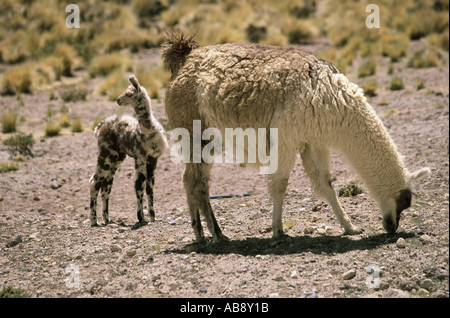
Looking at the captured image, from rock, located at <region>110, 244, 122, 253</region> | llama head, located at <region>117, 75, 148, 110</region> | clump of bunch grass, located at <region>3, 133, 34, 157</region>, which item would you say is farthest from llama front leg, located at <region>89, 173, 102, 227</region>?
clump of bunch grass, located at <region>3, 133, 34, 157</region>

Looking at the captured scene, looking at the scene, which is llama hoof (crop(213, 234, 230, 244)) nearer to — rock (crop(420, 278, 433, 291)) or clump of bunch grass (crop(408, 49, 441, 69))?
rock (crop(420, 278, 433, 291))

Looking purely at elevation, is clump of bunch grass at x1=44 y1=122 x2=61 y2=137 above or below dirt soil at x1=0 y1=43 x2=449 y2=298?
above

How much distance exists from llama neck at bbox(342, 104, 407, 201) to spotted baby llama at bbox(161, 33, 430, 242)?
0.04ft

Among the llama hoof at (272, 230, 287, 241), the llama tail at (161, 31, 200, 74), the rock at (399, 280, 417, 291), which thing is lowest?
the rock at (399, 280, 417, 291)

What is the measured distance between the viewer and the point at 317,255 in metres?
6.29

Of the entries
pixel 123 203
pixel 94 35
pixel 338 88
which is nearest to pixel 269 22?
pixel 94 35

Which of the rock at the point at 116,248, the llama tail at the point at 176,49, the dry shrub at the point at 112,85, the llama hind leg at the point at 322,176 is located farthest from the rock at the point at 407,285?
the dry shrub at the point at 112,85

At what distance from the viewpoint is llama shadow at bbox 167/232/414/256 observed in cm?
649

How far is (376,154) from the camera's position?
6.44 meters

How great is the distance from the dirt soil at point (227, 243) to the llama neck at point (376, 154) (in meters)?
0.38

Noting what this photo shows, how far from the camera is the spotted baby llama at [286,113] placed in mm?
6457

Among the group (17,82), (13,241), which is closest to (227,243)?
(13,241)
